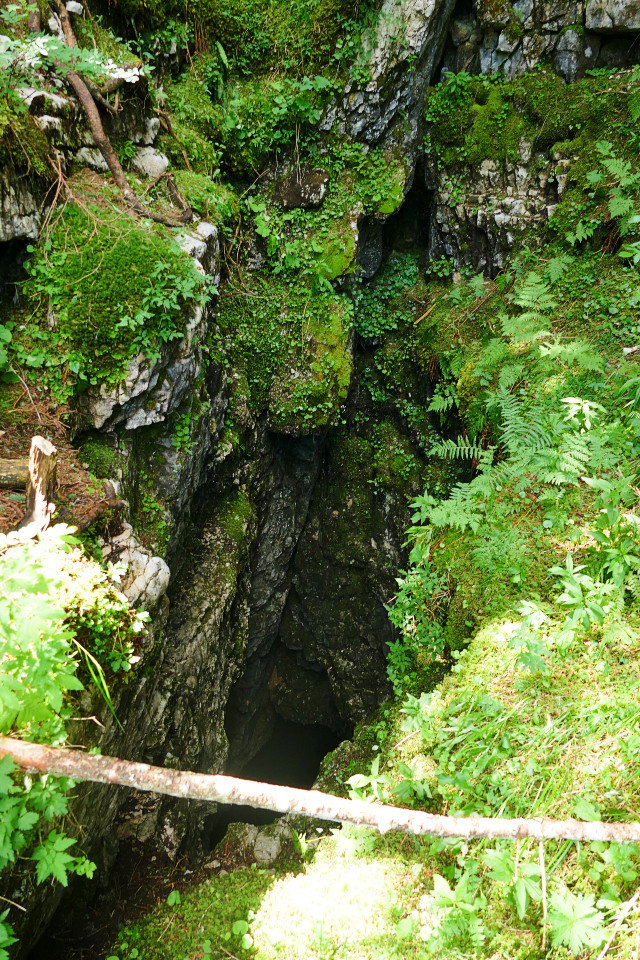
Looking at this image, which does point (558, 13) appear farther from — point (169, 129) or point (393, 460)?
point (393, 460)

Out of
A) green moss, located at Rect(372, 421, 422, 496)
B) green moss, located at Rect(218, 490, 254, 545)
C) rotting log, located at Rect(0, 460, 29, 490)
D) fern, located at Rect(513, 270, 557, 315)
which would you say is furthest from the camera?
green moss, located at Rect(372, 421, 422, 496)

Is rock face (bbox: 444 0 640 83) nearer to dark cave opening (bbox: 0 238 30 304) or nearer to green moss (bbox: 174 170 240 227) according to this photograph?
green moss (bbox: 174 170 240 227)

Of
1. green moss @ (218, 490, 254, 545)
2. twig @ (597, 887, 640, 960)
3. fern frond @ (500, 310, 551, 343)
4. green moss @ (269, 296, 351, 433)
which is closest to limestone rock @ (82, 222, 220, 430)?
green moss @ (269, 296, 351, 433)

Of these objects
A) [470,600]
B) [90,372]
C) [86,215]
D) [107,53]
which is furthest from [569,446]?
[107,53]

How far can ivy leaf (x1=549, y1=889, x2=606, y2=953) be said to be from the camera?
2.18 m

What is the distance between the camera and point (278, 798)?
221 centimetres

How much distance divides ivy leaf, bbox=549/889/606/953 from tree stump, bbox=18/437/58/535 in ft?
11.2

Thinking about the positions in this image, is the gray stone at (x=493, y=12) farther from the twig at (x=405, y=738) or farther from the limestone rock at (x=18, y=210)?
the twig at (x=405, y=738)

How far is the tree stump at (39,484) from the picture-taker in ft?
10.2

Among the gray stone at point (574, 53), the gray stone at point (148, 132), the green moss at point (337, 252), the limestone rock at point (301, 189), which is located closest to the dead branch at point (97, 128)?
the gray stone at point (148, 132)

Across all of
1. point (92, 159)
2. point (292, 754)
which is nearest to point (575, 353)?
point (92, 159)

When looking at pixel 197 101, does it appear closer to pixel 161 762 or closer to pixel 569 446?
pixel 569 446

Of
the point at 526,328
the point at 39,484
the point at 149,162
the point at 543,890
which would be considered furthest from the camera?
the point at 526,328

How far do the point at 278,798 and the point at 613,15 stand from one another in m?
9.74
